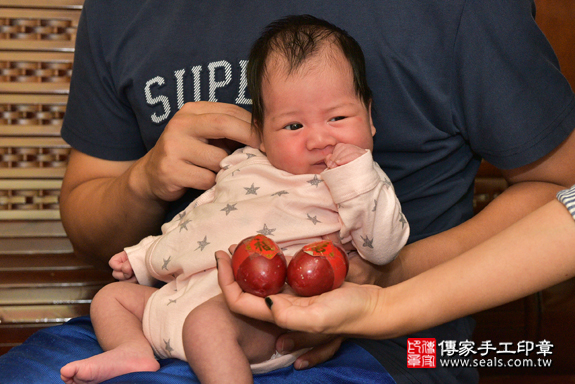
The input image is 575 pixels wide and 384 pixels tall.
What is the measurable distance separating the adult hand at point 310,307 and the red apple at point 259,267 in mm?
21

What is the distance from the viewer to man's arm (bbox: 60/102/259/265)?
121 centimetres

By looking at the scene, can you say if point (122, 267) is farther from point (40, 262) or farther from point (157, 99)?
point (40, 262)

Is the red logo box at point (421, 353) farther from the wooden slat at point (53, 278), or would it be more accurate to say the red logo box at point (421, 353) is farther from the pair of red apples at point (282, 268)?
the wooden slat at point (53, 278)

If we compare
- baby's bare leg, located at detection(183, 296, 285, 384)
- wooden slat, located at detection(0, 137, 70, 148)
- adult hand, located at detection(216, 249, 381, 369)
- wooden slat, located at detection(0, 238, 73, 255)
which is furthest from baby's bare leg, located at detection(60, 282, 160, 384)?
wooden slat, located at detection(0, 137, 70, 148)

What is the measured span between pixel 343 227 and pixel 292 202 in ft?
0.39

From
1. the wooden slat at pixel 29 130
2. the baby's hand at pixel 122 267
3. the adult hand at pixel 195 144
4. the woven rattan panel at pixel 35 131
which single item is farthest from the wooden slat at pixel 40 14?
the baby's hand at pixel 122 267

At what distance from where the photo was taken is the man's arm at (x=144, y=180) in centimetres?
121

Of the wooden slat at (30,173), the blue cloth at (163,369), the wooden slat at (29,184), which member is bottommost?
the blue cloth at (163,369)

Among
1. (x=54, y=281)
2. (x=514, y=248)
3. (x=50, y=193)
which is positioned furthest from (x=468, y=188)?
(x=50, y=193)

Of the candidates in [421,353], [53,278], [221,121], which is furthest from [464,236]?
[53,278]

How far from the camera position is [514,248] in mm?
931

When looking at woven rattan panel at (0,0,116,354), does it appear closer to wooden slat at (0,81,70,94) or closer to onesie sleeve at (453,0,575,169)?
wooden slat at (0,81,70,94)

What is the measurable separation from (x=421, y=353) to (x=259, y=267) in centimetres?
45

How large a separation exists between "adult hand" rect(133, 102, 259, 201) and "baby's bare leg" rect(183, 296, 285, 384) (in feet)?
1.08
